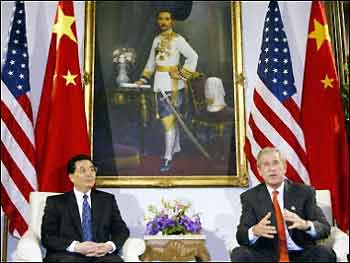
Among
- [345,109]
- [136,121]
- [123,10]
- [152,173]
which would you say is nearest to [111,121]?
[136,121]

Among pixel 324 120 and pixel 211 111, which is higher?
pixel 211 111

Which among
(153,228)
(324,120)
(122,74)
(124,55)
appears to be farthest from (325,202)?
(124,55)

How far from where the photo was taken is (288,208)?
153 inches

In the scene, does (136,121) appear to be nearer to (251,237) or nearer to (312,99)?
(312,99)

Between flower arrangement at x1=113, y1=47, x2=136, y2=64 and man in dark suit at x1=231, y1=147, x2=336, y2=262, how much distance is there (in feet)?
7.39

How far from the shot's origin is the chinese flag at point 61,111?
5227 millimetres

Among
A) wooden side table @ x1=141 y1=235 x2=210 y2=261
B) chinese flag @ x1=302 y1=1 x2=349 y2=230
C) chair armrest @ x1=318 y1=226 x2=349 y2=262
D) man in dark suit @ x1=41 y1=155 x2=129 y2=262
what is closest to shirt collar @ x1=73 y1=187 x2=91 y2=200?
man in dark suit @ x1=41 y1=155 x2=129 y2=262

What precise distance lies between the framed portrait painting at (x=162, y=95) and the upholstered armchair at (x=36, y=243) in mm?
843

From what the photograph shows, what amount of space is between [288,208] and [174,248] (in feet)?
4.13

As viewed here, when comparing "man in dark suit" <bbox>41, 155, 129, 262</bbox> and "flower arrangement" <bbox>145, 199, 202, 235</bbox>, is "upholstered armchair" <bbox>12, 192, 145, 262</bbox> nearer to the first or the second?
"man in dark suit" <bbox>41, 155, 129, 262</bbox>

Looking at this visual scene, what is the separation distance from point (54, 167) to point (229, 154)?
1.76m

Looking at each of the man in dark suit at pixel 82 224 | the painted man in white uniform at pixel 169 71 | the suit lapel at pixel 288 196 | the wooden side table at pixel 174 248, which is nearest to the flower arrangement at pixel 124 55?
the painted man in white uniform at pixel 169 71

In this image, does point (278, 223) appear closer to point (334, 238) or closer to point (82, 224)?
point (334, 238)

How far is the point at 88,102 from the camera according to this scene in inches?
224
